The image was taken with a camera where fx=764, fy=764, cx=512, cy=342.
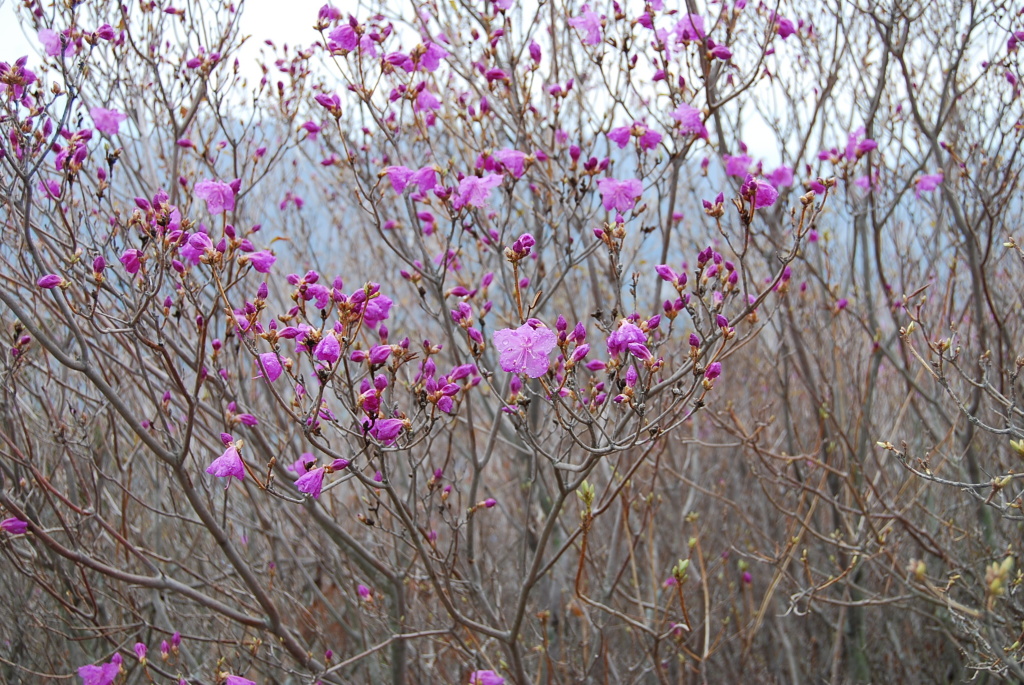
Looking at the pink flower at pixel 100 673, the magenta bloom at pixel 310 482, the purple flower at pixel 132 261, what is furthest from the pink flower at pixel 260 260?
the pink flower at pixel 100 673

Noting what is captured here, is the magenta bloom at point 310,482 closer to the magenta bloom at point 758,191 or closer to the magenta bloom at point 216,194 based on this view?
the magenta bloom at point 216,194

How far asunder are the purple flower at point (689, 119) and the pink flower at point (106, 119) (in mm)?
2577

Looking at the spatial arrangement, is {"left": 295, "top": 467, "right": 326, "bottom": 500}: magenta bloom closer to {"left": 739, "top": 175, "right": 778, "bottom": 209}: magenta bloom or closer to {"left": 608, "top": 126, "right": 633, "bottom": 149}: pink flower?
{"left": 739, "top": 175, "right": 778, "bottom": 209}: magenta bloom

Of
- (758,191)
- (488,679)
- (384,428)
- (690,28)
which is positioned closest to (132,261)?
(384,428)

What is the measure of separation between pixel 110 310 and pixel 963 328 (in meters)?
4.57

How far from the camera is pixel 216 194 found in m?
3.02

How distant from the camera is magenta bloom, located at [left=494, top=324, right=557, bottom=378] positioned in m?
2.02

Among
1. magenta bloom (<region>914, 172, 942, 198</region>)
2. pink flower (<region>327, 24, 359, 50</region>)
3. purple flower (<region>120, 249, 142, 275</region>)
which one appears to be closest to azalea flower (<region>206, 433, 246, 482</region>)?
purple flower (<region>120, 249, 142, 275</region>)

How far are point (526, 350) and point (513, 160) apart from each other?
3.69 ft

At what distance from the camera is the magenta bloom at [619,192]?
10.1 feet

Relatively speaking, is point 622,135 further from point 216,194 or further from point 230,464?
point 230,464

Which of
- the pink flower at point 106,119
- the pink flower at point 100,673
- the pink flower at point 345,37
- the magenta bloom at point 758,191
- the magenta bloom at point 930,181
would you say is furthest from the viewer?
the magenta bloom at point 930,181

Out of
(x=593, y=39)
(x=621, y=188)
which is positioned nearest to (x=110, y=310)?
(x=621, y=188)

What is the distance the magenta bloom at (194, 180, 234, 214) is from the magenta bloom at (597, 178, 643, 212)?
4.85 feet
